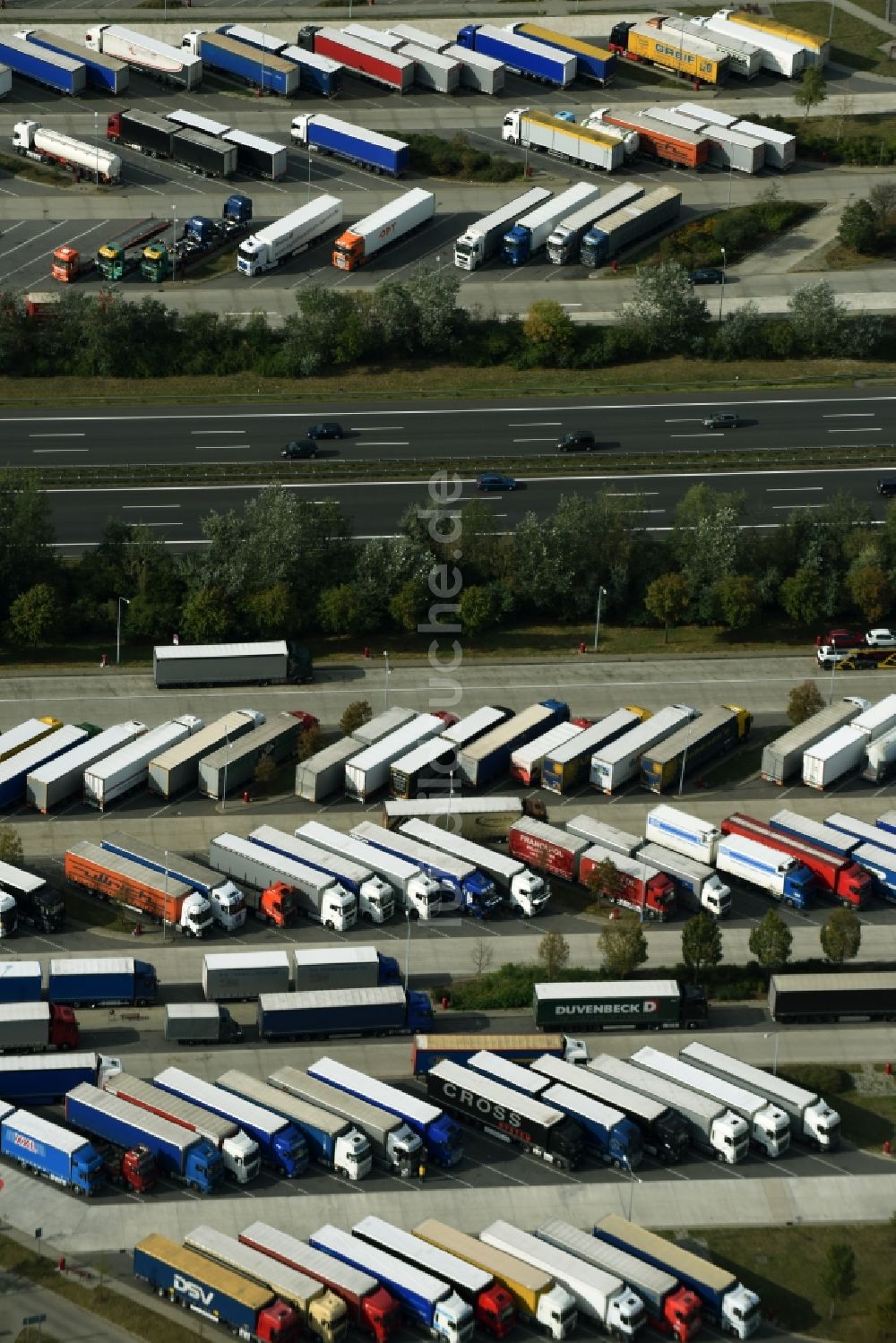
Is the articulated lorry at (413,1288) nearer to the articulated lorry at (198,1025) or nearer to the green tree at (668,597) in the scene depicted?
the articulated lorry at (198,1025)

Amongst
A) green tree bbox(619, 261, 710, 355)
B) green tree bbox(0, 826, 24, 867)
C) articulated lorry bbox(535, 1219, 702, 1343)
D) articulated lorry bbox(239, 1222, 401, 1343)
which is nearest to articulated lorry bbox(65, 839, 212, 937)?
green tree bbox(0, 826, 24, 867)

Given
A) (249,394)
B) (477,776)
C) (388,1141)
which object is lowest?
(388,1141)

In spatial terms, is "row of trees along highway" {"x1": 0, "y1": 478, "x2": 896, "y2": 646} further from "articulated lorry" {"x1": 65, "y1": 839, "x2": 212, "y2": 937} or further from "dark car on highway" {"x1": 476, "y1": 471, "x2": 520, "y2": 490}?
"articulated lorry" {"x1": 65, "y1": 839, "x2": 212, "y2": 937}

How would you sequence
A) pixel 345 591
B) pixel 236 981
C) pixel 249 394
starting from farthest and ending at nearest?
pixel 249 394 → pixel 345 591 → pixel 236 981

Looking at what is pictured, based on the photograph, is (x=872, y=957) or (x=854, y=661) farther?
(x=854, y=661)

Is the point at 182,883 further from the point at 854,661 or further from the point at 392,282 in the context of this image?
the point at 392,282

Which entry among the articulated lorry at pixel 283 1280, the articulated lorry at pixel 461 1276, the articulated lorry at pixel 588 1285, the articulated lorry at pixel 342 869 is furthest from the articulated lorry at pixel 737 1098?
the articulated lorry at pixel 283 1280

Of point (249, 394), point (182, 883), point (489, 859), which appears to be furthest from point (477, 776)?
point (249, 394)

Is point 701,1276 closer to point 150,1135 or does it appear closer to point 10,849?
point 150,1135
